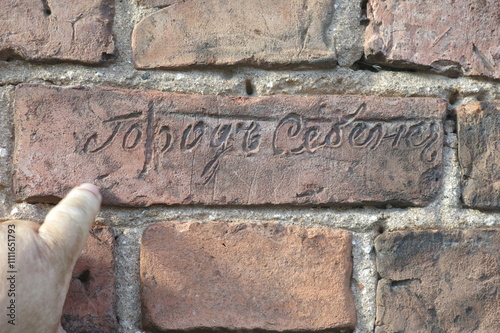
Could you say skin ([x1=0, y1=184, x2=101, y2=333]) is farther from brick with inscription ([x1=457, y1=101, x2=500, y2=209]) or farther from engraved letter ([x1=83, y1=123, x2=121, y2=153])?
brick with inscription ([x1=457, y1=101, x2=500, y2=209])

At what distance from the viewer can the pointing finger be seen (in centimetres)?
107

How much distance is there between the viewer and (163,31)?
1.27 m

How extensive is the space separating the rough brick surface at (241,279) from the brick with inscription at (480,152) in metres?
0.34

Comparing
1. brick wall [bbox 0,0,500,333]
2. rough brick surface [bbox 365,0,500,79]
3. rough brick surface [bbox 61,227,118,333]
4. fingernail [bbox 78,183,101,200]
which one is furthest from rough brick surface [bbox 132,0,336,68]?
rough brick surface [bbox 61,227,118,333]

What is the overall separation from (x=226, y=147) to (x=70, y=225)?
0.37 meters

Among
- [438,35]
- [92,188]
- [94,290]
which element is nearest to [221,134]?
[92,188]

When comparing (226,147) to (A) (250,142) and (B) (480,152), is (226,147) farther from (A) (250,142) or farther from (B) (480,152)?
(B) (480,152)

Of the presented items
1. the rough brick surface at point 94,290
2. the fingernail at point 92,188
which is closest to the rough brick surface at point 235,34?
the fingernail at point 92,188

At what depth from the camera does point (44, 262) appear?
104 cm

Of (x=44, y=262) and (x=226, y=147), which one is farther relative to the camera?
(x=226, y=147)

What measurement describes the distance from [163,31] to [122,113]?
21 centimetres

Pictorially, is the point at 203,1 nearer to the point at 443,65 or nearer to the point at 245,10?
the point at 245,10

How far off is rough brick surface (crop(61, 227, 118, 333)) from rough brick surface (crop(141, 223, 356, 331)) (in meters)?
0.07

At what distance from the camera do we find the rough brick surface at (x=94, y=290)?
1.18m
